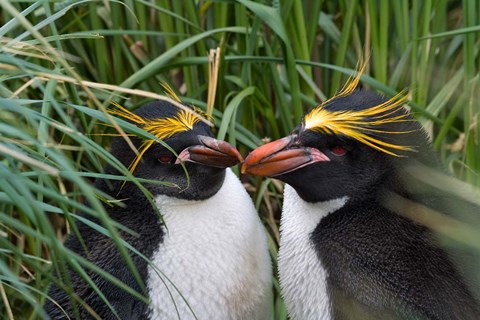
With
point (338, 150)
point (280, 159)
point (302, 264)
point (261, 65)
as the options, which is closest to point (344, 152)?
point (338, 150)

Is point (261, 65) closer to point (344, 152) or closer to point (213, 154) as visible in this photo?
point (213, 154)

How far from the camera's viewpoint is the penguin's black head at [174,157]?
3041mm

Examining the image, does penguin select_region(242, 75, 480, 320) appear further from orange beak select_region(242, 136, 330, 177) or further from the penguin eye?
the penguin eye

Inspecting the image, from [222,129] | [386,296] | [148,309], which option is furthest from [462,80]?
[148,309]

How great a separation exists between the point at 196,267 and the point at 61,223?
1.07m

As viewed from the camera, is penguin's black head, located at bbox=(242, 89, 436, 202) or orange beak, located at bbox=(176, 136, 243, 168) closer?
penguin's black head, located at bbox=(242, 89, 436, 202)

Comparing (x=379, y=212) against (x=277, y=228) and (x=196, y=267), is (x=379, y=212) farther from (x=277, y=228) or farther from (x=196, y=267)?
(x=277, y=228)

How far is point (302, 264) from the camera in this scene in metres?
2.90

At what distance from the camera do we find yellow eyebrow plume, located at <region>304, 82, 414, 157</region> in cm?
281

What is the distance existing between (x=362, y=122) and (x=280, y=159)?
268 millimetres

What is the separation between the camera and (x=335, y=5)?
4180 millimetres

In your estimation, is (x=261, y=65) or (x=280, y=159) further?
(x=261, y=65)

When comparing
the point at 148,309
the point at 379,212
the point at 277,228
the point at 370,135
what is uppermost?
the point at 370,135

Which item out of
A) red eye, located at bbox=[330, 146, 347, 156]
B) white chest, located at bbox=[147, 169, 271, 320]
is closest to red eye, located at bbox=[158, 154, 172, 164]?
white chest, located at bbox=[147, 169, 271, 320]
